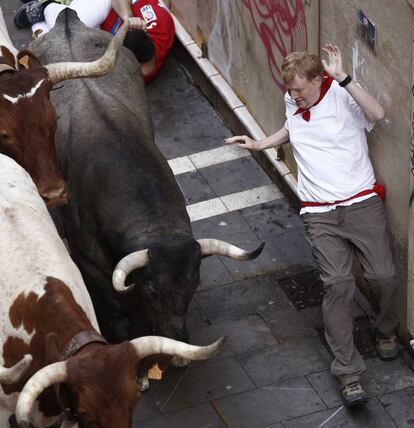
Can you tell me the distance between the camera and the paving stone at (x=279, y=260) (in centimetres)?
1055

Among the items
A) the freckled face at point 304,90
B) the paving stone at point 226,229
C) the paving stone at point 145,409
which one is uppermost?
the freckled face at point 304,90

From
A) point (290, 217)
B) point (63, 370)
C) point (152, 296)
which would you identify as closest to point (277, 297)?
point (290, 217)

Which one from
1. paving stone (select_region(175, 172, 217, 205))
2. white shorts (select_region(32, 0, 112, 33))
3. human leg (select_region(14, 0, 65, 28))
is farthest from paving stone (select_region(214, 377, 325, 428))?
human leg (select_region(14, 0, 65, 28))

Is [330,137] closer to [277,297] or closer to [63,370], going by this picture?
[277,297]

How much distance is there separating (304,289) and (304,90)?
2.13 m

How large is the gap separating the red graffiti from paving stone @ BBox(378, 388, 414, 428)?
3018 millimetres

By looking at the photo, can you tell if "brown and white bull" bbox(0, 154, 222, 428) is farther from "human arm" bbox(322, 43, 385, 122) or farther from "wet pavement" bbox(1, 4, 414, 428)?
"human arm" bbox(322, 43, 385, 122)

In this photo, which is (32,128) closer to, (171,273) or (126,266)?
(126,266)

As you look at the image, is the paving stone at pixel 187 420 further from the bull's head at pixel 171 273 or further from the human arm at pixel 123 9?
the human arm at pixel 123 9

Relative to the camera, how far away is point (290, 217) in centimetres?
1118

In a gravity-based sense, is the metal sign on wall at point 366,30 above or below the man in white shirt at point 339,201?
above

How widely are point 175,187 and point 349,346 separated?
1.81m

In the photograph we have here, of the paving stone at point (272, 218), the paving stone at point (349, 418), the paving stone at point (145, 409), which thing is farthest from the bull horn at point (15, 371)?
the paving stone at point (272, 218)

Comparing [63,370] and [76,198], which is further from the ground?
[63,370]
